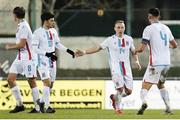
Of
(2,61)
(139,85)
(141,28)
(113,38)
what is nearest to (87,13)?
(141,28)

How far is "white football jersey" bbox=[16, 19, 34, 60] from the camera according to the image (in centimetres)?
2172

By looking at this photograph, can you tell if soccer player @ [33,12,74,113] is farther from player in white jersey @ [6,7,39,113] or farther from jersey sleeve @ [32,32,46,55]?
player in white jersey @ [6,7,39,113]

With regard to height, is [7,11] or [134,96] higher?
[7,11]

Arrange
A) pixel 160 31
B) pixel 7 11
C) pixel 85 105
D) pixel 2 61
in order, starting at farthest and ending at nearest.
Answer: pixel 2 61
pixel 7 11
pixel 85 105
pixel 160 31

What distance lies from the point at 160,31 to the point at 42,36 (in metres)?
2.59

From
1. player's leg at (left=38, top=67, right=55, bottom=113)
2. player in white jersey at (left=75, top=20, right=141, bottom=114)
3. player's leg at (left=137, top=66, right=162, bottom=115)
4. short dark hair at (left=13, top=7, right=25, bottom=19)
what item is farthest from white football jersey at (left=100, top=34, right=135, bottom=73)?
short dark hair at (left=13, top=7, right=25, bottom=19)

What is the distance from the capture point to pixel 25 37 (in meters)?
21.7

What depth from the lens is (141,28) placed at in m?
34.9

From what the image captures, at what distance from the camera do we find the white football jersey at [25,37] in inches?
855

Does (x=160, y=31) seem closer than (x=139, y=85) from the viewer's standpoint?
Yes

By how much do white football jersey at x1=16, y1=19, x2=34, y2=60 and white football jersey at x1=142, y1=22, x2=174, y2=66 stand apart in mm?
2501

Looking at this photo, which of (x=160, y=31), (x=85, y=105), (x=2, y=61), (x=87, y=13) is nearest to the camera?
(x=160, y=31)

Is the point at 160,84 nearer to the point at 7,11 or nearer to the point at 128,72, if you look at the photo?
the point at 128,72

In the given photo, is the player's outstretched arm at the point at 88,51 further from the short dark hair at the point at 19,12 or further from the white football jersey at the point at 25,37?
the short dark hair at the point at 19,12
